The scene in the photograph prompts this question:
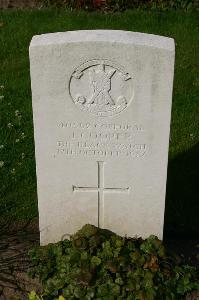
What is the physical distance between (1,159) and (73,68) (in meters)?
2.44

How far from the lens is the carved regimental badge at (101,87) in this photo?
3.76 metres

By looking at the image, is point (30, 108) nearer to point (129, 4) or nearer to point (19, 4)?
point (129, 4)

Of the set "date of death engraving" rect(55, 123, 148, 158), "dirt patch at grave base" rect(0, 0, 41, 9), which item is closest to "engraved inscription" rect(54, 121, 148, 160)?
"date of death engraving" rect(55, 123, 148, 158)

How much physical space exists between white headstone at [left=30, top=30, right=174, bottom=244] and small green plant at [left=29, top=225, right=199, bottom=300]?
0.67 feet

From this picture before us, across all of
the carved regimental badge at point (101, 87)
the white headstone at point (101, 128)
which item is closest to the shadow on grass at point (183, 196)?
the white headstone at point (101, 128)

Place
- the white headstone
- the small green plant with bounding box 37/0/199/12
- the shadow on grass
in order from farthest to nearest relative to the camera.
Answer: the small green plant with bounding box 37/0/199/12 → the shadow on grass → the white headstone

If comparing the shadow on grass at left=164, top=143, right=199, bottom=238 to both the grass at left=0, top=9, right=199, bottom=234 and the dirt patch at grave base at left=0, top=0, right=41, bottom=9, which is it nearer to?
the grass at left=0, top=9, right=199, bottom=234

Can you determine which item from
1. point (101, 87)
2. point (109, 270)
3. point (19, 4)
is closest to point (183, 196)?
point (109, 270)

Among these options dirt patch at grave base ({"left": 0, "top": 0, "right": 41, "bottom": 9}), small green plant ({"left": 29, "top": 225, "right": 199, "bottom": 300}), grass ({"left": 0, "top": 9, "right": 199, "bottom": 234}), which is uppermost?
dirt patch at grave base ({"left": 0, "top": 0, "right": 41, "bottom": 9})

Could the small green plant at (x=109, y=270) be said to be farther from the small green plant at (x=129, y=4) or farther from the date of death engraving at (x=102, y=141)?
the small green plant at (x=129, y=4)

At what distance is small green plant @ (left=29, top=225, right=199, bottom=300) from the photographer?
13.2 feet

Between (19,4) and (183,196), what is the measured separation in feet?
19.4

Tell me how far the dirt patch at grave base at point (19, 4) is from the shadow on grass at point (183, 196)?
502cm

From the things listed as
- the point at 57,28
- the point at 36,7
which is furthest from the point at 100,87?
the point at 36,7
